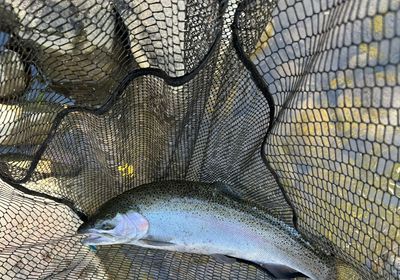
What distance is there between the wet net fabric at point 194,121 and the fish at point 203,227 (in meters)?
0.09

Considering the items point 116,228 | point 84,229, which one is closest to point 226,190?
point 116,228

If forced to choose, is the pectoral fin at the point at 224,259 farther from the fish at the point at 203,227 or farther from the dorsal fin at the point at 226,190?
the dorsal fin at the point at 226,190

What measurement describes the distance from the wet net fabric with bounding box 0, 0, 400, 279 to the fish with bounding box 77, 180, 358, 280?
0.09 meters

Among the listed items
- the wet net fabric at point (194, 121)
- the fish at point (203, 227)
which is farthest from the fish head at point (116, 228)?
the wet net fabric at point (194, 121)

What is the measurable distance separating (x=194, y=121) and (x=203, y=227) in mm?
624

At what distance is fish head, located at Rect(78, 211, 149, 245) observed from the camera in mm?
2691

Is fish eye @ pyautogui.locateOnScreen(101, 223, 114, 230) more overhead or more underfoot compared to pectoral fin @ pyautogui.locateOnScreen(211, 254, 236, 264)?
more overhead

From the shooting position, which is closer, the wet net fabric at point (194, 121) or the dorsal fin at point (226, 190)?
the wet net fabric at point (194, 121)

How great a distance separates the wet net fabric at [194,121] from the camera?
91.0 inches

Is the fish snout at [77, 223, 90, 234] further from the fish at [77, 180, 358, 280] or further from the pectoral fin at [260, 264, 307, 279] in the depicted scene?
the pectoral fin at [260, 264, 307, 279]

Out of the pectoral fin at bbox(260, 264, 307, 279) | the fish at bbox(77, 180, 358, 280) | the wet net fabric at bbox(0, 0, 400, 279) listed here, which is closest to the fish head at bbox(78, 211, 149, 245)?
the fish at bbox(77, 180, 358, 280)

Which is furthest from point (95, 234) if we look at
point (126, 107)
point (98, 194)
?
point (126, 107)

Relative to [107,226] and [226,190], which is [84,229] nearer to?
[107,226]

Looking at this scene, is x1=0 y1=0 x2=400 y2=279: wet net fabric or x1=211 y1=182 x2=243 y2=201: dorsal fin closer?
x1=0 y1=0 x2=400 y2=279: wet net fabric
